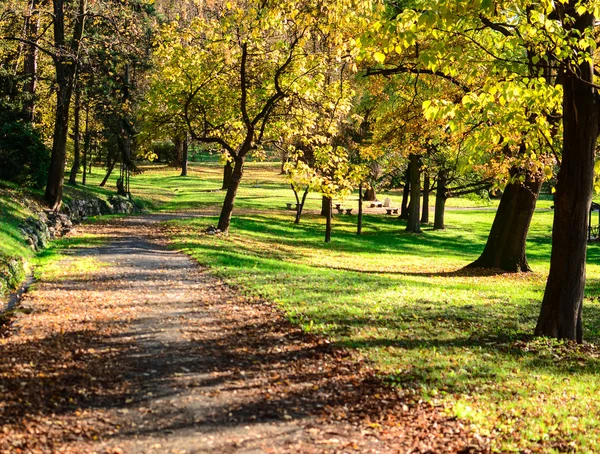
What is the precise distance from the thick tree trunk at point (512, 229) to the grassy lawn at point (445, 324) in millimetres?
709

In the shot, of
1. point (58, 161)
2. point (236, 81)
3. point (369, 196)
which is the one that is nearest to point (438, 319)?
point (236, 81)

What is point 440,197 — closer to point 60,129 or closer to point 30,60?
point 60,129

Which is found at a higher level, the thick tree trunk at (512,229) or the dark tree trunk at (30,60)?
the dark tree trunk at (30,60)

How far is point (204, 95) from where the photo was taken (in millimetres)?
22953

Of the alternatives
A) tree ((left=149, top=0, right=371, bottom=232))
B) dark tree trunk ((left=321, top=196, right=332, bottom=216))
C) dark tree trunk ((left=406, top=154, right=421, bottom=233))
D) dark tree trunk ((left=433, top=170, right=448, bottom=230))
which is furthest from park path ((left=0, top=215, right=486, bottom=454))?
dark tree trunk ((left=433, top=170, right=448, bottom=230))

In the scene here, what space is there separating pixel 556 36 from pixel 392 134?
1448 centimetres

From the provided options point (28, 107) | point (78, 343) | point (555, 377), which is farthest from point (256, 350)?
point (28, 107)

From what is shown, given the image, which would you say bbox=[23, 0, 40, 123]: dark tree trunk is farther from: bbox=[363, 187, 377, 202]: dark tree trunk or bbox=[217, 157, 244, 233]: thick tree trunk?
bbox=[363, 187, 377, 202]: dark tree trunk

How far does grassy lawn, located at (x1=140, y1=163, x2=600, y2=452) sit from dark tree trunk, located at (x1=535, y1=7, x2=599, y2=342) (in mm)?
542

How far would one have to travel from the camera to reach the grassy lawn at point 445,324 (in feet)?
21.5

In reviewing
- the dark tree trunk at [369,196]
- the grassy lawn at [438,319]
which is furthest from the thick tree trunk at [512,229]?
the dark tree trunk at [369,196]

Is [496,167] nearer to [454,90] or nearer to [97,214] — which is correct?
[454,90]

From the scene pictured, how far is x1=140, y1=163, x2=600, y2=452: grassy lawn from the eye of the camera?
21.5 ft

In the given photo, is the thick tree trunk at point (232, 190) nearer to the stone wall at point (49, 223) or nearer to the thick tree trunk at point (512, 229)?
the stone wall at point (49, 223)
